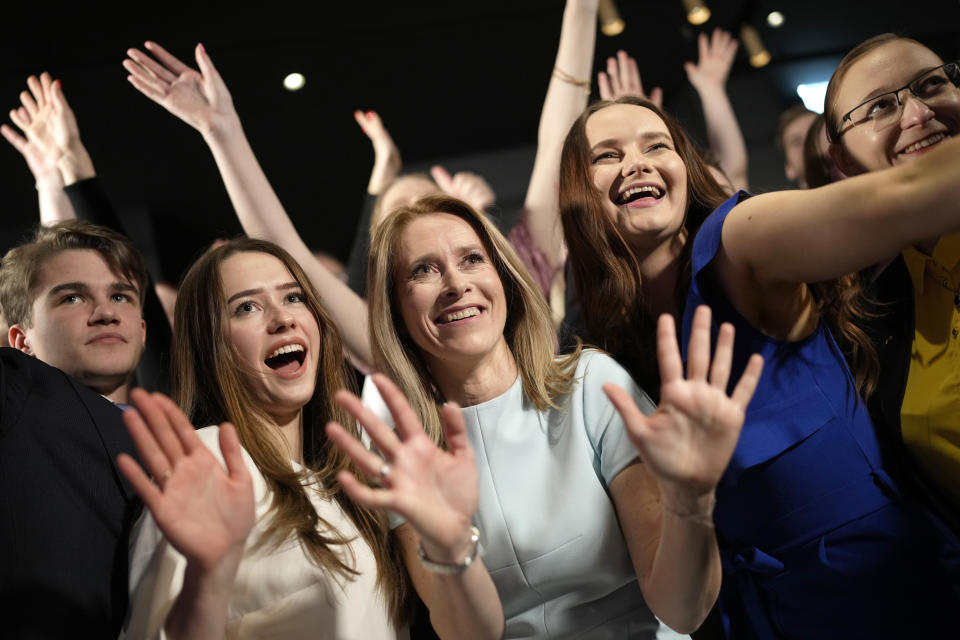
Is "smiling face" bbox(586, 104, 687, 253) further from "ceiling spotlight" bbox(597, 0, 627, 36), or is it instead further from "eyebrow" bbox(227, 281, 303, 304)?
"ceiling spotlight" bbox(597, 0, 627, 36)

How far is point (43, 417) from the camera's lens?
1.53 m

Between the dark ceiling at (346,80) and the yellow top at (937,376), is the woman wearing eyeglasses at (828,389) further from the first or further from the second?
the dark ceiling at (346,80)

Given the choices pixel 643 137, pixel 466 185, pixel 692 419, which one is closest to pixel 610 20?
pixel 466 185

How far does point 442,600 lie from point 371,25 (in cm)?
255

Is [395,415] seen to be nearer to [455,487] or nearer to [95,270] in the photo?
[455,487]

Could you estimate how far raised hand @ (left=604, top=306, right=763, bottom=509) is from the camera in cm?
125

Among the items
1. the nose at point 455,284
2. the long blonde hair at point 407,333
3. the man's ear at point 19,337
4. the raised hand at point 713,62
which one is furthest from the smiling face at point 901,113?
the man's ear at point 19,337

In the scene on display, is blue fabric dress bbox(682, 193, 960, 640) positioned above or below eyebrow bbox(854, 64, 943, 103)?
below

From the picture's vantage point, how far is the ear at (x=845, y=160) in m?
1.92

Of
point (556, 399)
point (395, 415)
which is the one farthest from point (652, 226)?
point (395, 415)

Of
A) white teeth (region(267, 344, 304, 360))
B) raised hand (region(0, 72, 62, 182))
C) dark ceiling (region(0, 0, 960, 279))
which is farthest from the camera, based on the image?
dark ceiling (region(0, 0, 960, 279))

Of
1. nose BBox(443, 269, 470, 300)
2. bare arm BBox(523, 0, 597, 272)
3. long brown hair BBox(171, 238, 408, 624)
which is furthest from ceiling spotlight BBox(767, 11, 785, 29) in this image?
long brown hair BBox(171, 238, 408, 624)

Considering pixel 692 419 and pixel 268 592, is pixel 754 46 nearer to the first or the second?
pixel 692 419

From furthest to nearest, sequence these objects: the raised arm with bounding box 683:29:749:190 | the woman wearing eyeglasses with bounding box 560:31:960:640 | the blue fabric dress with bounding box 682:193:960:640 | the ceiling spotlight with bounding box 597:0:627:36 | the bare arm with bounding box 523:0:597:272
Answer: the ceiling spotlight with bounding box 597:0:627:36, the raised arm with bounding box 683:29:749:190, the bare arm with bounding box 523:0:597:272, the blue fabric dress with bounding box 682:193:960:640, the woman wearing eyeglasses with bounding box 560:31:960:640
